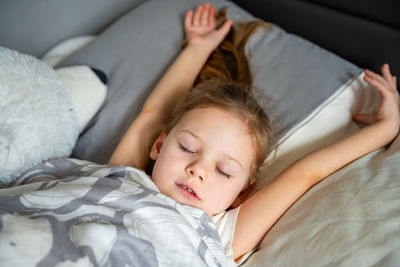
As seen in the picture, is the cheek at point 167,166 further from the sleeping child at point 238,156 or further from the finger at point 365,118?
the finger at point 365,118

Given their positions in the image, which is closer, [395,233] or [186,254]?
[395,233]

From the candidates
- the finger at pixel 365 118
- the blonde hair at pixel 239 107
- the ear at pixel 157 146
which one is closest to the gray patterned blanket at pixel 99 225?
Answer: the ear at pixel 157 146

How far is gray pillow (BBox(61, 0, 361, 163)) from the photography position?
3.31ft

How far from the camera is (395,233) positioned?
1.86ft

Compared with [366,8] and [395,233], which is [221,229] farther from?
[366,8]

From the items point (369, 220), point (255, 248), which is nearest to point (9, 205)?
point (255, 248)

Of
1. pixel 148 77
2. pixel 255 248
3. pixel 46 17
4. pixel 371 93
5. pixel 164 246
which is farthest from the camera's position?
pixel 46 17

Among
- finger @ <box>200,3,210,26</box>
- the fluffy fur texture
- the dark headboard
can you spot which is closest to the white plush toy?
the fluffy fur texture

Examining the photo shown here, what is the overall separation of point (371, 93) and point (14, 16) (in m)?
1.26

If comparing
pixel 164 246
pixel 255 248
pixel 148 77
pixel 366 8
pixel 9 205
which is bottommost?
pixel 255 248

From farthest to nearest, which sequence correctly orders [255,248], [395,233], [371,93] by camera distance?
[371,93]
[255,248]
[395,233]

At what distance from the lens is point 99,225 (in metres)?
0.63

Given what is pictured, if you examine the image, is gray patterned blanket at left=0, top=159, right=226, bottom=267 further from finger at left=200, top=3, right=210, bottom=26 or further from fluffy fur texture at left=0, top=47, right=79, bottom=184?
finger at left=200, top=3, right=210, bottom=26

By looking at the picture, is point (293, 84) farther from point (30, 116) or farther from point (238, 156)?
point (30, 116)
